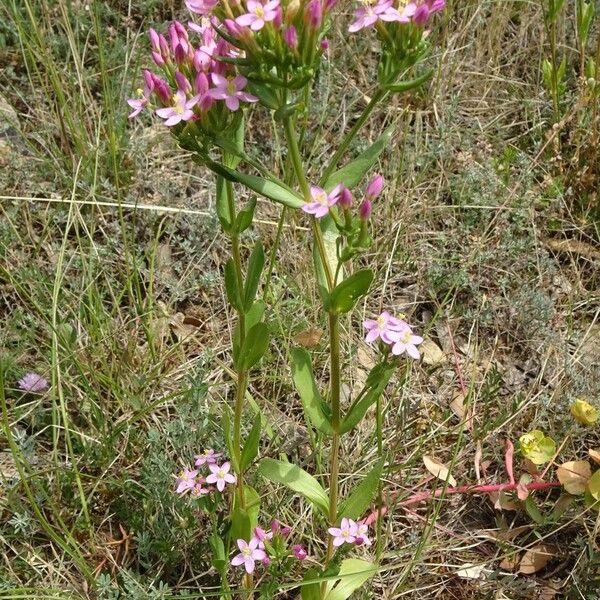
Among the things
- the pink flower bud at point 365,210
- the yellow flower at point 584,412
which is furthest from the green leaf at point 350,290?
the yellow flower at point 584,412

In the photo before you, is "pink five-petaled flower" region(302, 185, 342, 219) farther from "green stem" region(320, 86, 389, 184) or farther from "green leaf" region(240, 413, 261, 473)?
"green leaf" region(240, 413, 261, 473)

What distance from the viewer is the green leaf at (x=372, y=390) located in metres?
2.11

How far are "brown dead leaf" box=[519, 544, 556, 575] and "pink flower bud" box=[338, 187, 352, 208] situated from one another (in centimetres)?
Answer: 157

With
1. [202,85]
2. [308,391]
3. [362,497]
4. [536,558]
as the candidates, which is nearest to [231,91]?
[202,85]

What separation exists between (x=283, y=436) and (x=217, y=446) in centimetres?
28

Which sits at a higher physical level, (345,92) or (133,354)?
(345,92)

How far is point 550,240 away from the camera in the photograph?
363 centimetres

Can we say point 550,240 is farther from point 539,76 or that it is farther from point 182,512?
point 182,512

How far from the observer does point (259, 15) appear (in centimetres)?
178

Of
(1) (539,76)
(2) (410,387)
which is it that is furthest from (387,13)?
(1) (539,76)

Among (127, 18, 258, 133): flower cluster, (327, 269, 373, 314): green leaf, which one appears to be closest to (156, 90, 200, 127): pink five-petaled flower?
(127, 18, 258, 133): flower cluster

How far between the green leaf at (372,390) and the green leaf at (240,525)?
0.44m

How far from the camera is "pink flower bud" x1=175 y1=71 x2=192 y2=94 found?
6.48 ft

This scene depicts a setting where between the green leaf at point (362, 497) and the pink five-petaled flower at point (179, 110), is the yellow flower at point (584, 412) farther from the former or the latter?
the pink five-petaled flower at point (179, 110)
